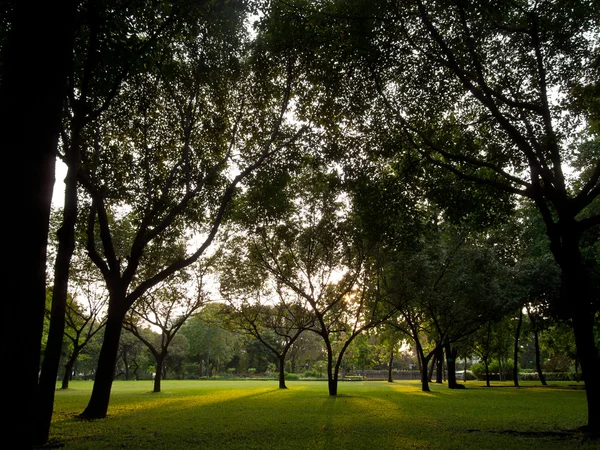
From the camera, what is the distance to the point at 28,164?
4.07 metres

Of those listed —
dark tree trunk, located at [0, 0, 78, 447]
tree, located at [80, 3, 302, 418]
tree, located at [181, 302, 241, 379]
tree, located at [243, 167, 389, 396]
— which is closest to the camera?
dark tree trunk, located at [0, 0, 78, 447]

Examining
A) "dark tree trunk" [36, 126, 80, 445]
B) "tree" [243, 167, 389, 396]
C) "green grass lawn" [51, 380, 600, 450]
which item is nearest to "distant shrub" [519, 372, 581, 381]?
"tree" [243, 167, 389, 396]

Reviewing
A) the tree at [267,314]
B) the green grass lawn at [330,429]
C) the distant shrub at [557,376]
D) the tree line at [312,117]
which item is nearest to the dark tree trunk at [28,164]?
the tree line at [312,117]

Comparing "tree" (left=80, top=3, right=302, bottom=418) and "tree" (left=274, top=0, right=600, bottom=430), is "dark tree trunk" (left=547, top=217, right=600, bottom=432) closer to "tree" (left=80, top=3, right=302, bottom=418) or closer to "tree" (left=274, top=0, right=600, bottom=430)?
"tree" (left=274, top=0, right=600, bottom=430)

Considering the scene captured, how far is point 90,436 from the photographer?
9531 millimetres

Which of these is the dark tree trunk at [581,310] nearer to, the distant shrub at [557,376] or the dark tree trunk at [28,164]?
the dark tree trunk at [28,164]

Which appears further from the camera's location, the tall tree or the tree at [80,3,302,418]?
the tall tree

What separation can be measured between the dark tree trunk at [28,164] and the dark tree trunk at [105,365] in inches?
348

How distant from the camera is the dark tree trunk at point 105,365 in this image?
12.7 m

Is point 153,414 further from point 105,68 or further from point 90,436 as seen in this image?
point 105,68

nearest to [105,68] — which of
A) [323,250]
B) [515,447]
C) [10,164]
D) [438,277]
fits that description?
[10,164]

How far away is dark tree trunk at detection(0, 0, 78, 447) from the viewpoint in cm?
389

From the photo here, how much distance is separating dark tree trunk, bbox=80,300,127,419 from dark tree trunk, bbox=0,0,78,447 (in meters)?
8.84

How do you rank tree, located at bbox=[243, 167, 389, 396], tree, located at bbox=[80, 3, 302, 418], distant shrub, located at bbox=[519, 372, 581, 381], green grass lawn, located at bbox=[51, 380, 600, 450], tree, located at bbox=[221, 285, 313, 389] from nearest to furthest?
green grass lawn, located at bbox=[51, 380, 600, 450] → tree, located at bbox=[80, 3, 302, 418] → tree, located at bbox=[243, 167, 389, 396] → tree, located at bbox=[221, 285, 313, 389] → distant shrub, located at bbox=[519, 372, 581, 381]
